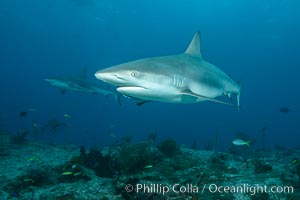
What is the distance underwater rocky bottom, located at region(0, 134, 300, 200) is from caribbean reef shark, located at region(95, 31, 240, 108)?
1667 millimetres

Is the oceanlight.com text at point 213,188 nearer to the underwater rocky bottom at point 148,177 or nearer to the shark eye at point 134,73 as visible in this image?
the underwater rocky bottom at point 148,177

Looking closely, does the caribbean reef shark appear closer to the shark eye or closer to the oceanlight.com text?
the shark eye

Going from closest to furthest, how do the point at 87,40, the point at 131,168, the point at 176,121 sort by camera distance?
the point at 131,168, the point at 87,40, the point at 176,121

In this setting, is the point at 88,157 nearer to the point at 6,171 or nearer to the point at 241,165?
the point at 6,171

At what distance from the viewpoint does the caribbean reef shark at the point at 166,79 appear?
4.39m

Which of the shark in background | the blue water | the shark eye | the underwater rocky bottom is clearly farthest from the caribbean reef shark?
the blue water

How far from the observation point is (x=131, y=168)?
683 cm

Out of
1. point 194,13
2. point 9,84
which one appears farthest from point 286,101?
point 9,84

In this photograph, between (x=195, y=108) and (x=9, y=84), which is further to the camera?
(x=9, y=84)

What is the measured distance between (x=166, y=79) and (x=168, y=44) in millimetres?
89621

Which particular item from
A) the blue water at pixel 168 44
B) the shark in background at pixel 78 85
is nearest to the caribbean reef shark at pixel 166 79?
the shark in background at pixel 78 85

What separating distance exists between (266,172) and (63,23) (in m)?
82.9

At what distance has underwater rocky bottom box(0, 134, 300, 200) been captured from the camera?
201 inches

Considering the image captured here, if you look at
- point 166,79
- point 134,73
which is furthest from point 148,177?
point 134,73
